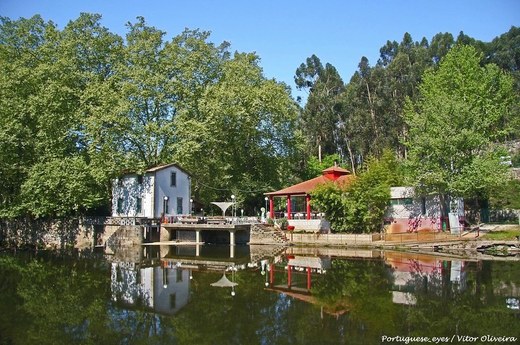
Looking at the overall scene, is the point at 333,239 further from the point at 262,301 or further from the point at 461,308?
the point at 461,308

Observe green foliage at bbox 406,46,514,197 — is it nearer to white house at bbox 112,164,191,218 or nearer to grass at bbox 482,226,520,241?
grass at bbox 482,226,520,241

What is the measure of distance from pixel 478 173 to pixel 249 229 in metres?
18.3

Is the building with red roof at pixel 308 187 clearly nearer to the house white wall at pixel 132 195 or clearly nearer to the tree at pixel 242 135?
the tree at pixel 242 135

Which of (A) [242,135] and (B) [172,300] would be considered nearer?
(B) [172,300]

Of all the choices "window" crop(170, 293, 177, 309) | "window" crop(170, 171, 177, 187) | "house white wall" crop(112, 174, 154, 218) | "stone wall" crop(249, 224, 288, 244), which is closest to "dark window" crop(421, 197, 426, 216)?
"stone wall" crop(249, 224, 288, 244)

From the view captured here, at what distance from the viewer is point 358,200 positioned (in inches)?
1394

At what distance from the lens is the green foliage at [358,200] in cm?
3541

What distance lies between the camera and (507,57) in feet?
251

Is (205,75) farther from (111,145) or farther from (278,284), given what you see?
(278,284)

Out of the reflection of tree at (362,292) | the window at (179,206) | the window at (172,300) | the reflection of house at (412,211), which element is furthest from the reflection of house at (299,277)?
the window at (179,206)

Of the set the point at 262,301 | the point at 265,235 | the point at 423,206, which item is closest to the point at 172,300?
the point at 262,301

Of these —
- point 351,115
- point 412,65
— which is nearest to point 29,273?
point 351,115

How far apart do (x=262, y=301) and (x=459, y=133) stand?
84.4 ft

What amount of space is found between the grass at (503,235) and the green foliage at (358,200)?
758 centimetres
